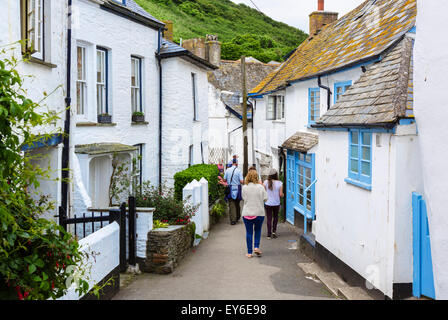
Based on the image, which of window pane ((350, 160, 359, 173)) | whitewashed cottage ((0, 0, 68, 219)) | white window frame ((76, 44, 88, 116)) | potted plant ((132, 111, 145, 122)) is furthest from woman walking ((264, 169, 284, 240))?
whitewashed cottage ((0, 0, 68, 219))

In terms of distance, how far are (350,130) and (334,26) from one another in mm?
11398

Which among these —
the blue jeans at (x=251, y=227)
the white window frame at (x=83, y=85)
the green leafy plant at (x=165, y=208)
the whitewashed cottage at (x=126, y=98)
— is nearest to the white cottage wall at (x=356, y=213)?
the blue jeans at (x=251, y=227)

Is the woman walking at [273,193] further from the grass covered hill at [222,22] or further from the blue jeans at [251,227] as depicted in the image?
the grass covered hill at [222,22]

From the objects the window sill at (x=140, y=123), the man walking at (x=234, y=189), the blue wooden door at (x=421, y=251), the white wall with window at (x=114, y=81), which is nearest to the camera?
the blue wooden door at (x=421, y=251)

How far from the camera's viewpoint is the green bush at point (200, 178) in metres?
13.9

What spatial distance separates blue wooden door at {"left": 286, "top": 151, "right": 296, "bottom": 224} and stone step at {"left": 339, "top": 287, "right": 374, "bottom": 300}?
873 cm

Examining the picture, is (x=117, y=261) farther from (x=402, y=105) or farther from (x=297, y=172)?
(x=297, y=172)

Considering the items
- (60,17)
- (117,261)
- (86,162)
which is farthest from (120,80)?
(117,261)

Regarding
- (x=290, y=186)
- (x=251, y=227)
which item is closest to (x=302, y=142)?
(x=290, y=186)

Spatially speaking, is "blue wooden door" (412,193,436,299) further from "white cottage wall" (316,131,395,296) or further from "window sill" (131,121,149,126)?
"window sill" (131,121,149,126)

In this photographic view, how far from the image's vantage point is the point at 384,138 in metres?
6.83

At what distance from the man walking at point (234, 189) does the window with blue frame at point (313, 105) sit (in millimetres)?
3055

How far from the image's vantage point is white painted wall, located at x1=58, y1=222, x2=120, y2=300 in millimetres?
6234

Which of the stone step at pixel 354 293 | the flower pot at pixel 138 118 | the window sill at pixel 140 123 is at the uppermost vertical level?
the flower pot at pixel 138 118
